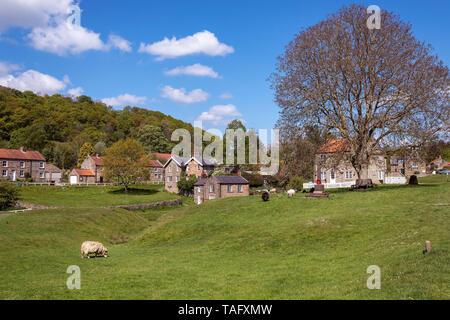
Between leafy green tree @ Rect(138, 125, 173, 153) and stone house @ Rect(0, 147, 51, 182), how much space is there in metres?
57.2

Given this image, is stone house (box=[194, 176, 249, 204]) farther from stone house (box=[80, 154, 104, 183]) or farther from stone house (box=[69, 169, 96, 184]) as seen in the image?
stone house (box=[69, 169, 96, 184])

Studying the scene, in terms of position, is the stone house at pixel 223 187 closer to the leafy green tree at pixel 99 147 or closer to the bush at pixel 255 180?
the bush at pixel 255 180

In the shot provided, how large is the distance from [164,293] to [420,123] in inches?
1501

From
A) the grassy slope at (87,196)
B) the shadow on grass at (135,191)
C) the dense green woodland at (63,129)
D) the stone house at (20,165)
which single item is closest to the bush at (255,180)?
the grassy slope at (87,196)

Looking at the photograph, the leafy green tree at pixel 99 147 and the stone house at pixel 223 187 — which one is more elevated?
the leafy green tree at pixel 99 147

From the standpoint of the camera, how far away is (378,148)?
43.7 m

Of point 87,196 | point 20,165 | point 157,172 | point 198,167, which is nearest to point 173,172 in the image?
point 198,167

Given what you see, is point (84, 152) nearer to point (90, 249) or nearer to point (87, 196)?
point (87, 196)

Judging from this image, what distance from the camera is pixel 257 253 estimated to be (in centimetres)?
2378

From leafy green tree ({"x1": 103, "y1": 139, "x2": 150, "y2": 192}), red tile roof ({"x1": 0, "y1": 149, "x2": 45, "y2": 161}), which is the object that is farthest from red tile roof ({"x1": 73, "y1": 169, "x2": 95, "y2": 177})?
leafy green tree ({"x1": 103, "y1": 139, "x2": 150, "y2": 192})

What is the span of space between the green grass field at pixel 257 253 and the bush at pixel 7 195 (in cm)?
1678

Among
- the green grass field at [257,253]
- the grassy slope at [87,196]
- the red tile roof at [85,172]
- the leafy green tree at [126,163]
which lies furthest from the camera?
the red tile roof at [85,172]

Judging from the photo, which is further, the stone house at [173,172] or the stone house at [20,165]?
the stone house at [173,172]

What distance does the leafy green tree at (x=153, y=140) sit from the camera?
6201 inches
